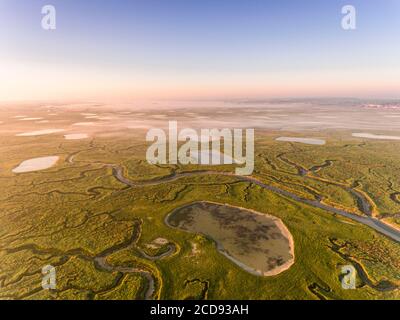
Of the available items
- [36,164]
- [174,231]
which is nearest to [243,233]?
[174,231]

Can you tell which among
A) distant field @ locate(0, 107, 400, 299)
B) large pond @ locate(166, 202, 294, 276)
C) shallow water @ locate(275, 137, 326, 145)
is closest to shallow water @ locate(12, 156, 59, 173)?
distant field @ locate(0, 107, 400, 299)

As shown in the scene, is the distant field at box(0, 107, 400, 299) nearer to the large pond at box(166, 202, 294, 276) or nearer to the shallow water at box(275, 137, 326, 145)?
the large pond at box(166, 202, 294, 276)

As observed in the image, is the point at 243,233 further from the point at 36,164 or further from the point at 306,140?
the point at 306,140

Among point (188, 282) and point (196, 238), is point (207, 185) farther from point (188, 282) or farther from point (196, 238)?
point (188, 282)

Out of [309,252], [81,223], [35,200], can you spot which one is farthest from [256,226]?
[35,200]

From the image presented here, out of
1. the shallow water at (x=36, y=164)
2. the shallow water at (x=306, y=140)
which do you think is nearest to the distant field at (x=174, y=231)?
the shallow water at (x=36, y=164)
